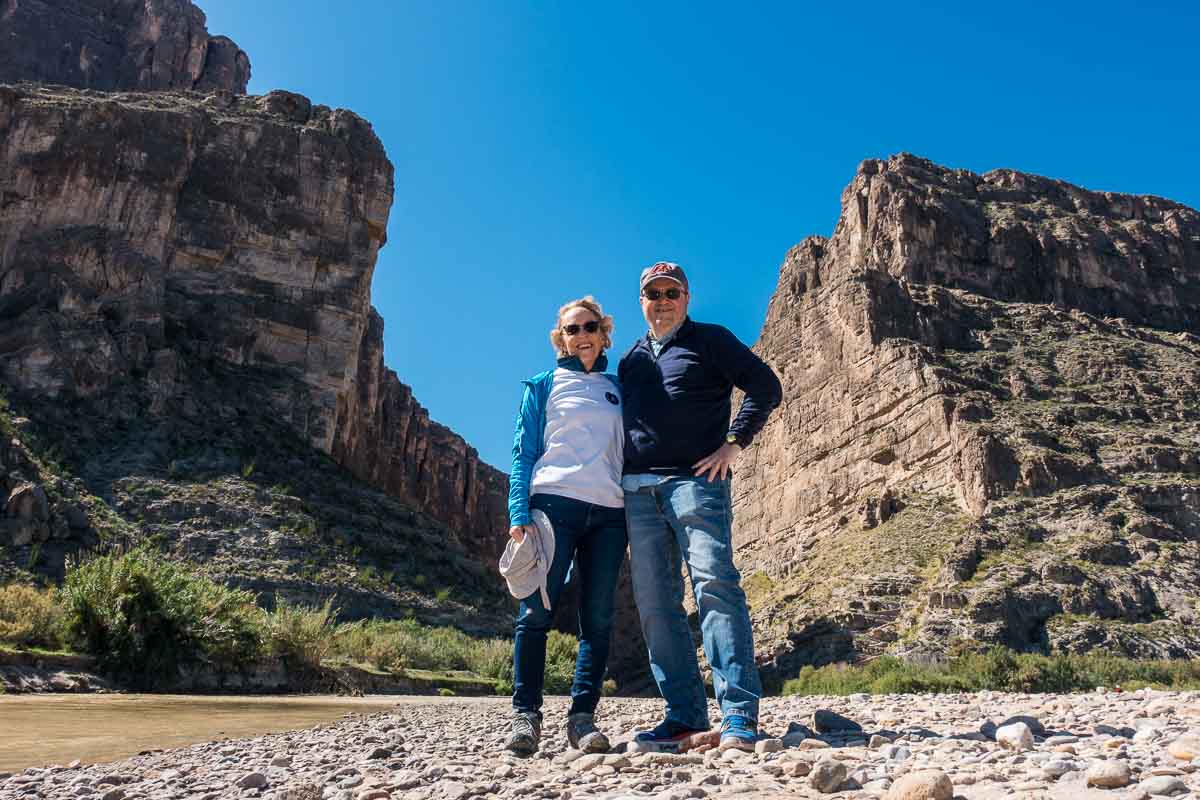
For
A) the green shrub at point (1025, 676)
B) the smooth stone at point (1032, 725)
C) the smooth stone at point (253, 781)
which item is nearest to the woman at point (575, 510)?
the smooth stone at point (253, 781)

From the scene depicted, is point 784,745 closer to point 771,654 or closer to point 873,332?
point 771,654

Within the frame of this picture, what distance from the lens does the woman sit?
4762mm

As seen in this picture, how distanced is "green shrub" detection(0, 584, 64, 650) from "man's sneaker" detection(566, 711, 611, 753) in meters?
11.4

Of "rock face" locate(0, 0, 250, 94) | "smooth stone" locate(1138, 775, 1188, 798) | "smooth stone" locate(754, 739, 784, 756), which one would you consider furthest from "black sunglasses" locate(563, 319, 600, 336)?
"rock face" locate(0, 0, 250, 94)

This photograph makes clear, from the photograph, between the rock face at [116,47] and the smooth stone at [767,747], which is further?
the rock face at [116,47]

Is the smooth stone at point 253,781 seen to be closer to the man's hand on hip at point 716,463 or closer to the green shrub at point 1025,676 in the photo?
the man's hand on hip at point 716,463

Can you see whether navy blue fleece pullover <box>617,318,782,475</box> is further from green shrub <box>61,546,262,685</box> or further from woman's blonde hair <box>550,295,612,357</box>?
green shrub <box>61,546,262,685</box>

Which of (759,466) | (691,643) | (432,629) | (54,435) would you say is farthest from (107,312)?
(759,466)

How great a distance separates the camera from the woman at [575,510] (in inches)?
187

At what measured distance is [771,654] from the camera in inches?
1522

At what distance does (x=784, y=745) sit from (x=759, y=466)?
222ft

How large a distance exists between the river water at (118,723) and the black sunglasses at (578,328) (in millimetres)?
3365

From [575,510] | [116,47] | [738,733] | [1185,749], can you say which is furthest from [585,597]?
[116,47]

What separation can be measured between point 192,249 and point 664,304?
159 ft
